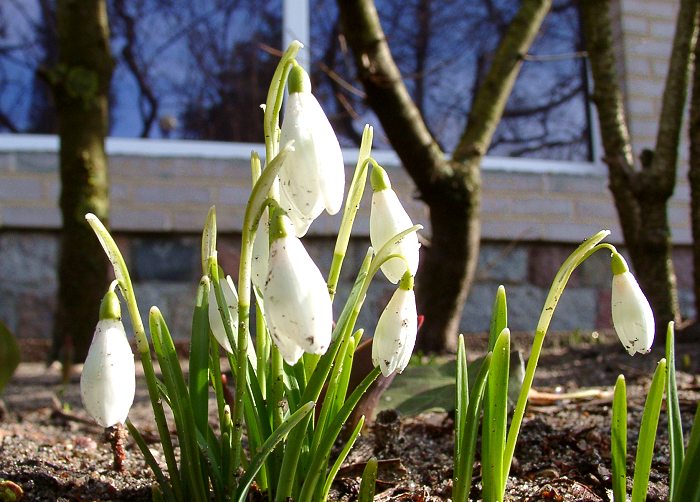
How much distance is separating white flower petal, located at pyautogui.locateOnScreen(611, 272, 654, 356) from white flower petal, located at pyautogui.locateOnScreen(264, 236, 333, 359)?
39cm

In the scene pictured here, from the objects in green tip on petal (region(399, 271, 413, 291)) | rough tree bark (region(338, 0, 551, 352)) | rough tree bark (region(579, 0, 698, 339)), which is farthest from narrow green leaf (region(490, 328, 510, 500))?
rough tree bark (region(579, 0, 698, 339))

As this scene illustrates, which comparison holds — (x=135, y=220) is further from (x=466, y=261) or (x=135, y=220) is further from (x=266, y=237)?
(x=266, y=237)

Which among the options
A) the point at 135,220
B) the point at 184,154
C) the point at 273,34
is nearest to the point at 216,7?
the point at 273,34

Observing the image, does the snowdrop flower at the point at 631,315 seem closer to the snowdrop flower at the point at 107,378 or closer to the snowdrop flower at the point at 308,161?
the snowdrop flower at the point at 308,161

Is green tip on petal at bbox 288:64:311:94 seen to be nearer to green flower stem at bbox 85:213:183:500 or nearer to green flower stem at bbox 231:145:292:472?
green flower stem at bbox 231:145:292:472

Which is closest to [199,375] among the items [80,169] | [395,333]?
[395,333]

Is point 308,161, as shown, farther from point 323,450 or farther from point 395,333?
point 323,450

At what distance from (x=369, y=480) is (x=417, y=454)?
0.54 meters

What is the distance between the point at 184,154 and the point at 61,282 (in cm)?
161

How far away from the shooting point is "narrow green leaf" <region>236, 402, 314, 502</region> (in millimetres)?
849

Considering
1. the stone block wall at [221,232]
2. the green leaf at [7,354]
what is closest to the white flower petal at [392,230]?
the green leaf at [7,354]

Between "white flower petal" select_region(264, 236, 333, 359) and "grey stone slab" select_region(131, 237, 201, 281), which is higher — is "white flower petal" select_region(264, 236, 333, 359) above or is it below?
above

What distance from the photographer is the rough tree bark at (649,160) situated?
2.62 metres

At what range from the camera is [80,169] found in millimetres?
2719
